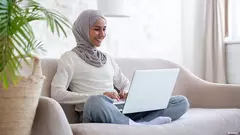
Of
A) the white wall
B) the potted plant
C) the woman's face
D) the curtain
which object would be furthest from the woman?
the curtain

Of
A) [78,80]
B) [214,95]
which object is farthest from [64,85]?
[214,95]

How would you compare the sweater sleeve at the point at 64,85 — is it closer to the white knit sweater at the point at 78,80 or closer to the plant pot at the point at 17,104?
the white knit sweater at the point at 78,80

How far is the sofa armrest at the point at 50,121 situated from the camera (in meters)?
1.68

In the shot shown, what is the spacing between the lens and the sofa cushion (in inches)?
73.3

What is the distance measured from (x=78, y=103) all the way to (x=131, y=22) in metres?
1.25

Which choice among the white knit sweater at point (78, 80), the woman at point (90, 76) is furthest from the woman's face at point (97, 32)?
the white knit sweater at point (78, 80)

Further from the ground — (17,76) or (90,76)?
(17,76)

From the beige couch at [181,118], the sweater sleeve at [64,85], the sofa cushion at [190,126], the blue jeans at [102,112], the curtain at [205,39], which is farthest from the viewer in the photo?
the curtain at [205,39]

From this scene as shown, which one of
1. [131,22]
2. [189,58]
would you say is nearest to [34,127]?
[131,22]

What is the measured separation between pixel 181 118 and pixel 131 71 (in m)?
0.53

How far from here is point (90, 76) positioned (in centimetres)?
235

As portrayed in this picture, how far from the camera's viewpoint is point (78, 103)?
223 cm

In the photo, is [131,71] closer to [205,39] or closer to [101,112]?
[101,112]

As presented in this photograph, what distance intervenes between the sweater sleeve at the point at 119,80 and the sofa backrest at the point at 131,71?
134 millimetres
